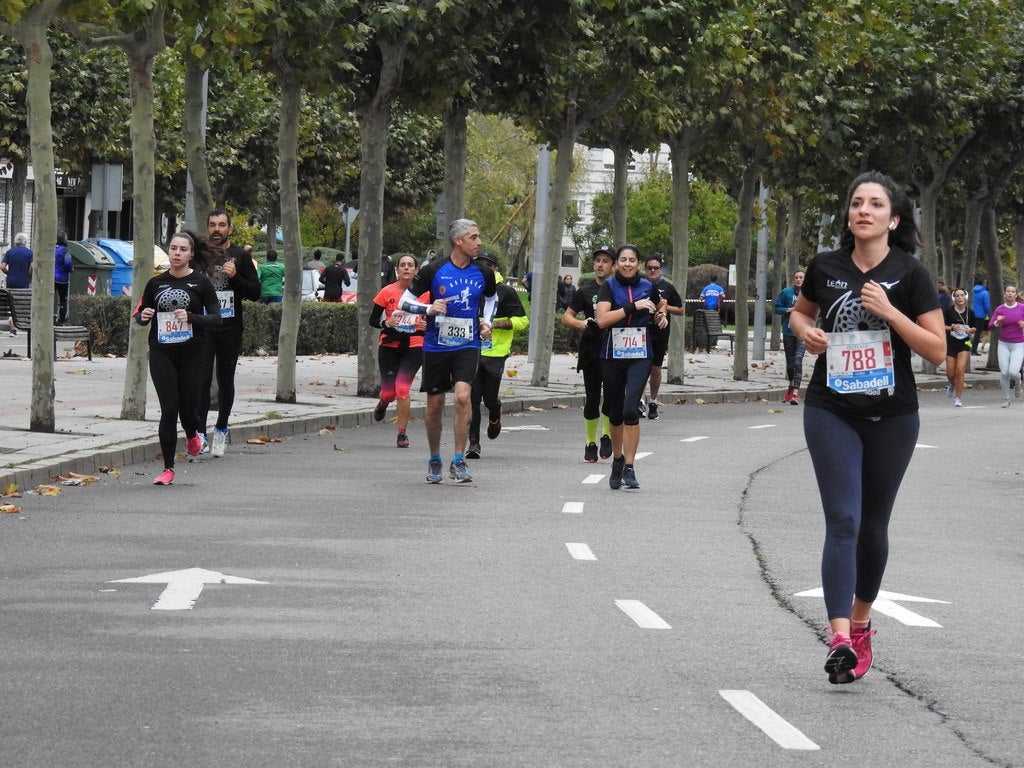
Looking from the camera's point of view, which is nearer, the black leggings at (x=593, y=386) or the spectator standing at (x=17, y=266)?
the black leggings at (x=593, y=386)

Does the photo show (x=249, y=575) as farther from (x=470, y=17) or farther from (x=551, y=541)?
(x=470, y=17)

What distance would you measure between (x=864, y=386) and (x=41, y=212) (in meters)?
11.2

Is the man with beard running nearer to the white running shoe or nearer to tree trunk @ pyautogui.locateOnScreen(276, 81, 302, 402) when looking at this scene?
the white running shoe

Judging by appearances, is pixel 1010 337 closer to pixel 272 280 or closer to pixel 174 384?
pixel 272 280

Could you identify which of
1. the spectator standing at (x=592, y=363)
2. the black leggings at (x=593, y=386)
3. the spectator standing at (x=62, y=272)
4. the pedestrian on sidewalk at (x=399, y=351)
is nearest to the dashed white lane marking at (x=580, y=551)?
the spectator standing at (x=592, y=363)

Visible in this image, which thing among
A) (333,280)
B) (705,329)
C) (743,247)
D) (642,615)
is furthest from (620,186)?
(642,615)

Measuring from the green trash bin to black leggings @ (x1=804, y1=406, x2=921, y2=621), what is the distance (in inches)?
1315

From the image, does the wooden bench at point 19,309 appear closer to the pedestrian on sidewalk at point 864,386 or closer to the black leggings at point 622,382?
the black leggings at point 622,382

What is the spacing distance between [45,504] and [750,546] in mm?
4500

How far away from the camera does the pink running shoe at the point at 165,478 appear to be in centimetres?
1437

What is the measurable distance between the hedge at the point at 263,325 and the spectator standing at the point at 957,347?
10130 millimetres

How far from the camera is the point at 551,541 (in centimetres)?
1159

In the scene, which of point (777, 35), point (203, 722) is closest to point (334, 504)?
point (203, 722)

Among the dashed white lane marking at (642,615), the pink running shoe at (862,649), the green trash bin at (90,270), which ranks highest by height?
the green trash bin at (90,270)
